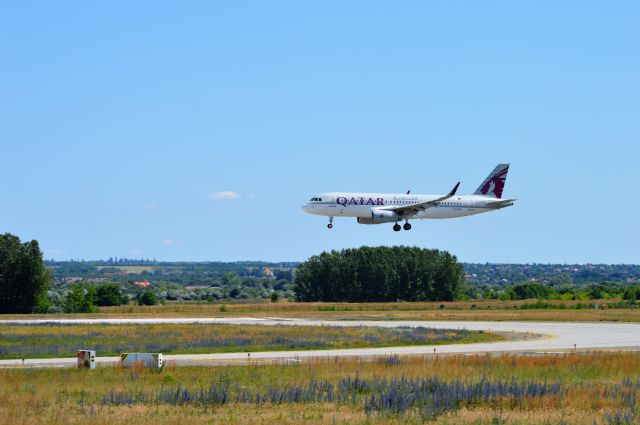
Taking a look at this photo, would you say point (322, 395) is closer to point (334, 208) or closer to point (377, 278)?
point (334, 208)

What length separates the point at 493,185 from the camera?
103 metres

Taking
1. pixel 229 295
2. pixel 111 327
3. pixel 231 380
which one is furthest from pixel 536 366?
pixel 229 295

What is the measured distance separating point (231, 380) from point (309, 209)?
55.7m

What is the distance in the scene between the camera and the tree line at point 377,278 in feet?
475

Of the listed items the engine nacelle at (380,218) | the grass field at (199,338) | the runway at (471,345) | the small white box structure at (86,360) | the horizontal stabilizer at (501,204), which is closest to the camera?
the small white box structure at (86,360)

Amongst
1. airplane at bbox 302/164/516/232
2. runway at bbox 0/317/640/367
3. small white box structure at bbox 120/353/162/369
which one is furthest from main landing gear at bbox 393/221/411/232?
small white box structure at bbox 120/353/162/369

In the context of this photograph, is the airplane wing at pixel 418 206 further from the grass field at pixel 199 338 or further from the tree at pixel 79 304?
the tree at pixel 79 304

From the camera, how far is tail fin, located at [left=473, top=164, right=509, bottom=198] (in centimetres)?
10325

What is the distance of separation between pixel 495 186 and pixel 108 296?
165 ft

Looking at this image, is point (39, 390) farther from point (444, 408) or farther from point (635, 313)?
point (635, 313)

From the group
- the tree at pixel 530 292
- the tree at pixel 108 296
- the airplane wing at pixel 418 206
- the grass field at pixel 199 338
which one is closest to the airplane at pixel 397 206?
the airplane wing at pixel 418 206

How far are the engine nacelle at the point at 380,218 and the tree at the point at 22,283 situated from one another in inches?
1471

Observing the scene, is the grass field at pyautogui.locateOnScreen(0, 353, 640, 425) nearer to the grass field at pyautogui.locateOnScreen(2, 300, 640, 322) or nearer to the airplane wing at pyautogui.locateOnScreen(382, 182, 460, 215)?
the grass field at pyautogui.locateOnScreen(2, 300, 640, 322)


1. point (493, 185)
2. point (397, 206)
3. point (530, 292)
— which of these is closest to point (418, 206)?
point (397, 206)
